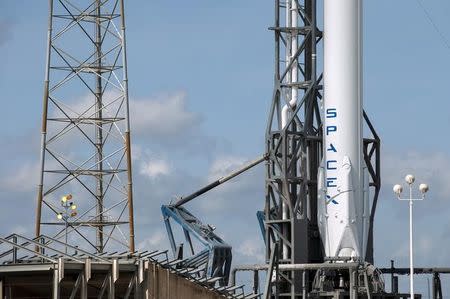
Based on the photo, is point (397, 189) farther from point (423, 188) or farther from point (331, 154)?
point (331, 154)

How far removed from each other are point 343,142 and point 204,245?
31.3 feet

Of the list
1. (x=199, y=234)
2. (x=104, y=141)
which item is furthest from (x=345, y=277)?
(x=104, y=141)

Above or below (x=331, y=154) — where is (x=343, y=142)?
above

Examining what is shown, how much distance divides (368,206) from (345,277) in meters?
Result: 3.69

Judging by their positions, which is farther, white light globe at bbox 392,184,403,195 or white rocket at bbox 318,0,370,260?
white rocket at bbox 318,0,370,260

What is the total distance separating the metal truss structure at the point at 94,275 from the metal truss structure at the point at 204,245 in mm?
8191

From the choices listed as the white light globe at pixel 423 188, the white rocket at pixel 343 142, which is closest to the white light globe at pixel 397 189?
the white light globe at pixel 423 188

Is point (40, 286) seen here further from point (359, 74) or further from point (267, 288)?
point (359, 74)

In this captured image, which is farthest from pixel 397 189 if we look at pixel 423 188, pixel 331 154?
pixel 331 154

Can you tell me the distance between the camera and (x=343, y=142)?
65.6 metres

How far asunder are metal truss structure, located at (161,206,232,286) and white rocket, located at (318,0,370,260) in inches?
238

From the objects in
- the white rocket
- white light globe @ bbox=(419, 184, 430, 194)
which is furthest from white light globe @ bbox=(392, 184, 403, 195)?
the white rocket

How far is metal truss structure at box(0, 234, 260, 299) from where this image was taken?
5319 cm

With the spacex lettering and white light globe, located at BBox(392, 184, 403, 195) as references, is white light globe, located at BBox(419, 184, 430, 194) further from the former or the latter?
the spacex lettering
